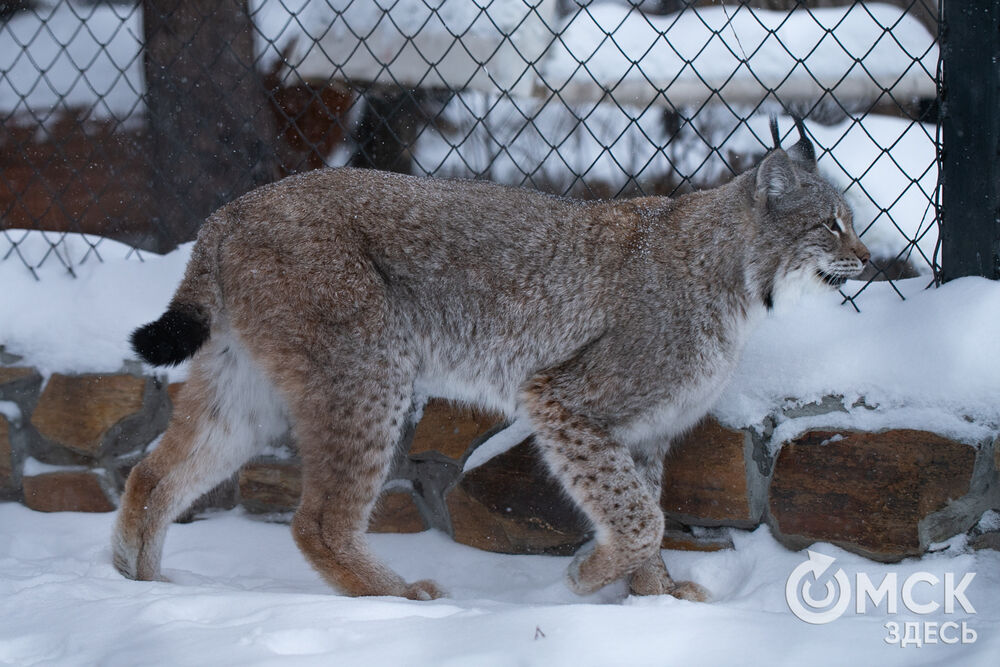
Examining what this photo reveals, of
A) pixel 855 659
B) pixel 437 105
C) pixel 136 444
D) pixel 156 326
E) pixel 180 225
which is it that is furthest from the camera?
pixel 437 105

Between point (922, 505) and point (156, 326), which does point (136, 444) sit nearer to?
point (156, 326)

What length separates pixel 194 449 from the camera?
309 centimetres

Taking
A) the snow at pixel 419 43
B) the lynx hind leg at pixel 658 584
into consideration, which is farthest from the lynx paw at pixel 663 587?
the snow at pixel 419 43

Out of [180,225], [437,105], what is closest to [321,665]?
[180,225]

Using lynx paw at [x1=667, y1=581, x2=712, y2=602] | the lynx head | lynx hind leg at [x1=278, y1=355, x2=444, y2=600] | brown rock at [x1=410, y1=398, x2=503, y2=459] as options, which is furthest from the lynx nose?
lynx hind leg at [x1=278, y1=355, x2=444, y2=600]

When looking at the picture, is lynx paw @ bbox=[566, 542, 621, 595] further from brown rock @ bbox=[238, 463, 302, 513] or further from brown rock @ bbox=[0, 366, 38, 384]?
brown rock @ bbox=[0, 366, 38, 384]

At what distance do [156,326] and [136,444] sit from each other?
1141 millimetres

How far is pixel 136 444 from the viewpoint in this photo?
3.67 m

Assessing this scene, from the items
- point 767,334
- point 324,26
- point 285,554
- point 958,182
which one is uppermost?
point 324,26

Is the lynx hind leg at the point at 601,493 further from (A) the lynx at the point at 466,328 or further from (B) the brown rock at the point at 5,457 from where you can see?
(B) the brown rock at the point at 5,457

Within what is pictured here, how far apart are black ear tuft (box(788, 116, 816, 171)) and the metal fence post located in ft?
1.36

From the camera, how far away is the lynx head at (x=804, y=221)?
2.91 meters

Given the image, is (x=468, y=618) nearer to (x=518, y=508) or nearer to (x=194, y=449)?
(x=518, y=508)

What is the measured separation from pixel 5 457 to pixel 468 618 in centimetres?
240
